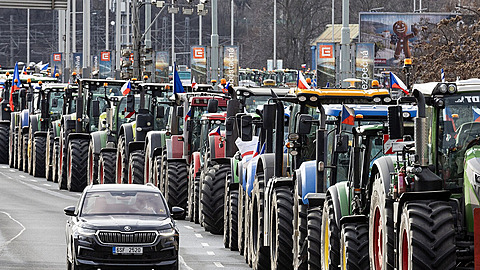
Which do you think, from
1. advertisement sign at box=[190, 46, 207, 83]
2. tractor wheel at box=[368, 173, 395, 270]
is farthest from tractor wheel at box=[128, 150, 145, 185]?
advertisement sign at box=[190, 46, 207, 83]

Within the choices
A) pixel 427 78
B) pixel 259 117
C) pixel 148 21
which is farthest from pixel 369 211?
pixel 148 21

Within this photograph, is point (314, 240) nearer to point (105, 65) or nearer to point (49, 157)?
point (49, 157)

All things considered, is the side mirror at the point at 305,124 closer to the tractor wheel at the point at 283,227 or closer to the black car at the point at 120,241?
the tractor wheel at the point at 283,227

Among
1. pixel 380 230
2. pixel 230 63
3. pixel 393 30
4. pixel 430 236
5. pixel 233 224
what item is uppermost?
pixel 393 30

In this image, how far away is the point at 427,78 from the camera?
43.6m

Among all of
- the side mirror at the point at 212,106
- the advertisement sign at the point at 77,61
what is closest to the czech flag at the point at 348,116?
the side mirror at the point at 212,106

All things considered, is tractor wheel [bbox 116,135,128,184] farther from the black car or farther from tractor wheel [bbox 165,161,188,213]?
the black car

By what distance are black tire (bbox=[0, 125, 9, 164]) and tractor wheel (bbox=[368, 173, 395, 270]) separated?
36.3m

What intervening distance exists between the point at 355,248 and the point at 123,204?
553cm

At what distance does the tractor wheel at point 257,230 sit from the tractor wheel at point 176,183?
8187mm

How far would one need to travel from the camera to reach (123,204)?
18.7m

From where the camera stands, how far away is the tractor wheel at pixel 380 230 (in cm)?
1228

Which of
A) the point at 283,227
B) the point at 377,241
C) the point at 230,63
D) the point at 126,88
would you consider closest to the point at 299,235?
the point at 283,227

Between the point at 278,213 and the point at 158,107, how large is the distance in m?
14.1
